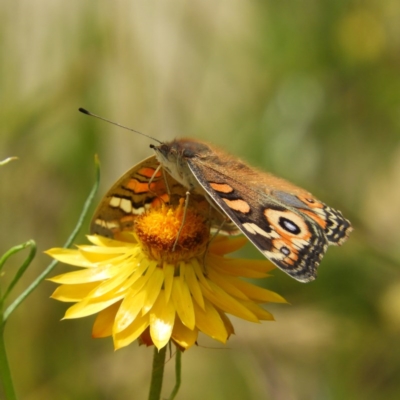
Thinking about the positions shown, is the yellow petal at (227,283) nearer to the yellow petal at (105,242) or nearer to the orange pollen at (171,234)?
the orange pollen at (171,234)

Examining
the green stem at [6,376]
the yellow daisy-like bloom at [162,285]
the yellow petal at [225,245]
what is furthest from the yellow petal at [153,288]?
the green stem at [6,376]

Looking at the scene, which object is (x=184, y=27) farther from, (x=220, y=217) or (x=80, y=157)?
(x=220, y=217)

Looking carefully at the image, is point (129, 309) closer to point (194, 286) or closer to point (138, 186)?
point (194, 286)

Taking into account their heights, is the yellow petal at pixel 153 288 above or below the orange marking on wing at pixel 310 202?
below

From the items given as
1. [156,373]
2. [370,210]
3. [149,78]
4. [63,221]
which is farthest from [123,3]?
[156,373]

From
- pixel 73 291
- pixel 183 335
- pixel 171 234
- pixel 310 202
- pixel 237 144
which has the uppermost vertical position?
pixel 310 202

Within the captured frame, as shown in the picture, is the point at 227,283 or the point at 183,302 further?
the point at 227,283

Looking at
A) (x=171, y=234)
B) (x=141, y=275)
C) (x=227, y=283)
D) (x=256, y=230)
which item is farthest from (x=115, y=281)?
(x=256, y=230)
